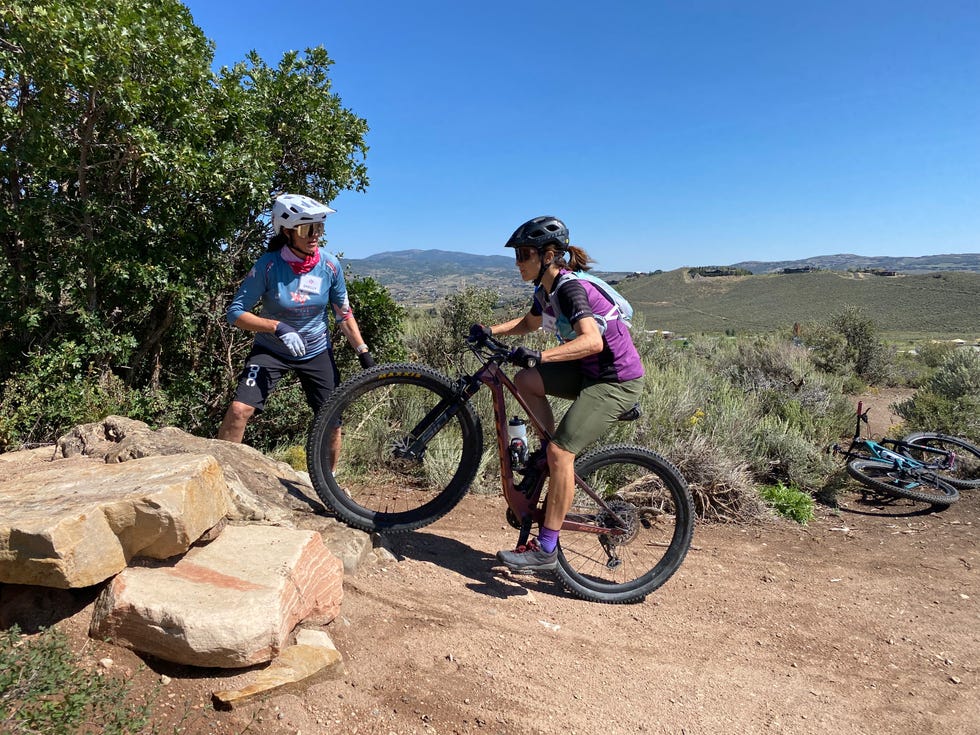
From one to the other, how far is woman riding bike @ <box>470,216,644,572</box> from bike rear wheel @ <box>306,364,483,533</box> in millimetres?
474

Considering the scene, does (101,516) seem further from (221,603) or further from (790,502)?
(790,502)

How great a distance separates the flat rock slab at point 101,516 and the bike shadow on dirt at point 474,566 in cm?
132

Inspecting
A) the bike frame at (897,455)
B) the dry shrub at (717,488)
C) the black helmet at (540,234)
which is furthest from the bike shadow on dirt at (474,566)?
the bike frame at (897,455)

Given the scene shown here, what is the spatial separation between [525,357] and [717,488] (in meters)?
3.55

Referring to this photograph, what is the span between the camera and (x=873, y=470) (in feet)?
22.9

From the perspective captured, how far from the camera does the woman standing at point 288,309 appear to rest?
3.72 m

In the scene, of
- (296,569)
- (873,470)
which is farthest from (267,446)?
(873,470)

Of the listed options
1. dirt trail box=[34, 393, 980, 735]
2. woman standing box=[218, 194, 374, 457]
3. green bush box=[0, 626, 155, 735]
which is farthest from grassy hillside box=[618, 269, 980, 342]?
green bush box=[0, 626, 155, 735]

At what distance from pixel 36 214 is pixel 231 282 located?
1716 millimetres

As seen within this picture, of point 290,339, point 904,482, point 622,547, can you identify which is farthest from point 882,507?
point 290,339

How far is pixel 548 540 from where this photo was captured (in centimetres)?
356

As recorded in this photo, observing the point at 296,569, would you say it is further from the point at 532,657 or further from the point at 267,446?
the point at 267,446

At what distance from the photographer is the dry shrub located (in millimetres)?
5824

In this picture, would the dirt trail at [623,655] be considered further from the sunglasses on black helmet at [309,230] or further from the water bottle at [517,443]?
the sunglasses on black helmet at [309,230]
